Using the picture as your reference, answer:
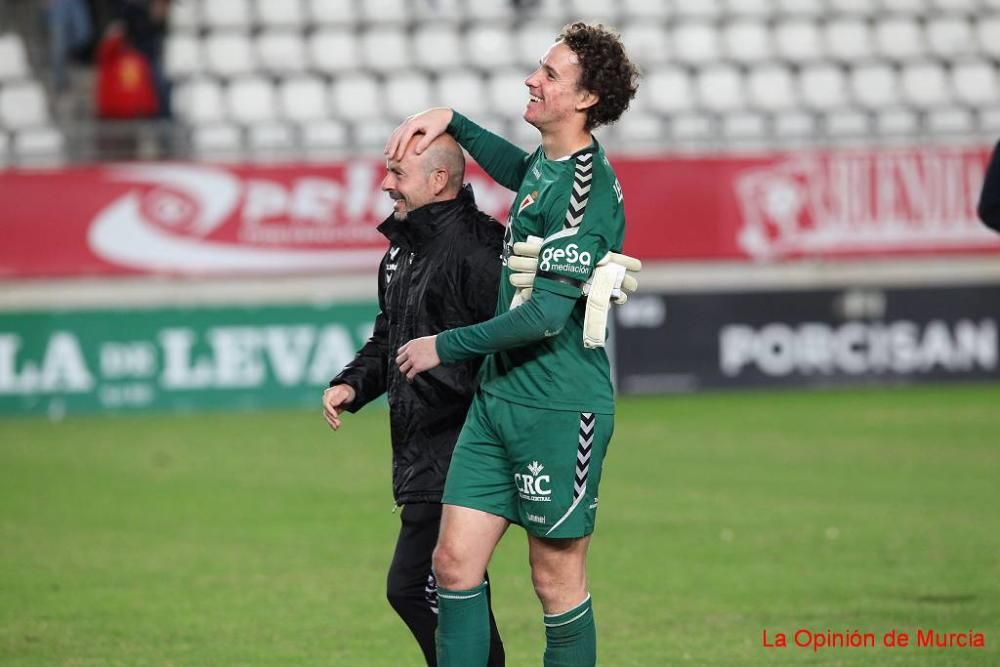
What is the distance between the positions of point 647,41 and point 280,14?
15.3 feet

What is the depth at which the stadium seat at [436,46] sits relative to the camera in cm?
2022

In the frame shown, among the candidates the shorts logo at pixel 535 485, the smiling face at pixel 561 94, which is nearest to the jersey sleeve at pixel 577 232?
the smiling face at pixel 561 94

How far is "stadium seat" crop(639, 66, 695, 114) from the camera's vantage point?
66.4 ft

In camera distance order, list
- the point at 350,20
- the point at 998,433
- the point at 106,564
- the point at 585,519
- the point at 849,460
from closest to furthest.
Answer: the point at 585,519, the point at 106,564, the point at 849,460, the point at 998,433, the point at 350,20

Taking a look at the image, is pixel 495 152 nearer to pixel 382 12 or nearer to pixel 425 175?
pixel 425 175

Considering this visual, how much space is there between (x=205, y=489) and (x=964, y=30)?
1403cm

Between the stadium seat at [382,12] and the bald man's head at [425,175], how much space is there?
50.1 ft

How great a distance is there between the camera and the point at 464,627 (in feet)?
17.1

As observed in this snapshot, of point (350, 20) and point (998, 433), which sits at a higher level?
point (350, 20)

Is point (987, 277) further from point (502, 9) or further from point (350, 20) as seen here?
point (350, 20)

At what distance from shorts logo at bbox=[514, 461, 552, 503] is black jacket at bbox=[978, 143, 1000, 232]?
8.00 feet

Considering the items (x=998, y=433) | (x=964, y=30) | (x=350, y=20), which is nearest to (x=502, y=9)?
(x=350, y=20)

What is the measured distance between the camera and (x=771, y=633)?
290 inches

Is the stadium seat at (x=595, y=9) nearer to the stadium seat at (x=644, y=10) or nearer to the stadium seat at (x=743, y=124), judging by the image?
the stadium seat at (x=644, y=10)
